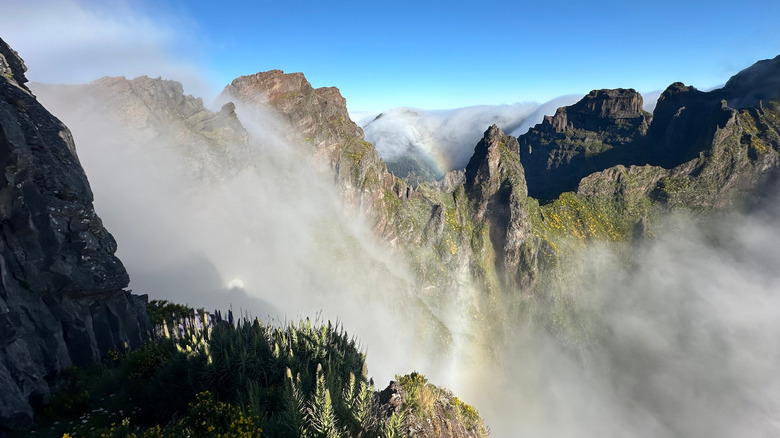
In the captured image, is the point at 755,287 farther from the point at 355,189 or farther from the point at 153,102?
the point at 153,102

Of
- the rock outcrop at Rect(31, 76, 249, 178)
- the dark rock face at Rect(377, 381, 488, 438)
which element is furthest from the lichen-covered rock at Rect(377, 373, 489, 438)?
the rock outcrop at Rect(31, 76, 249, 178)

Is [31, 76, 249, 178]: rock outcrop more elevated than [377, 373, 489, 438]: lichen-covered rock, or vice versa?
[31, 76, 249, 178]: rock outcrop

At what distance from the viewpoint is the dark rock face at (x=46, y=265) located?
519 inches

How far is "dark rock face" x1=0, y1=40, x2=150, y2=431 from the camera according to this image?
1319 cm

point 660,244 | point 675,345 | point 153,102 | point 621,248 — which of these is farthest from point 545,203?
Answer: point 153,102

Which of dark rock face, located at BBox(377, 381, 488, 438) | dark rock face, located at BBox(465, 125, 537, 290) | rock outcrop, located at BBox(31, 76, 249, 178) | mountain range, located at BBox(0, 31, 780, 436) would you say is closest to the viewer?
dark rock face, located at BBox(377, 381, 488, 438)

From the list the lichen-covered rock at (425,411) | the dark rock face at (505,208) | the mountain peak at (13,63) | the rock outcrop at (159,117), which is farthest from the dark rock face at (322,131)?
the lichen-covered rock at (425,411)

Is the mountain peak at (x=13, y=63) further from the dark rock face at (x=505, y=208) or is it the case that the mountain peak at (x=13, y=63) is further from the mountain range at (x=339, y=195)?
the dark rock face at (x=505, y=208)

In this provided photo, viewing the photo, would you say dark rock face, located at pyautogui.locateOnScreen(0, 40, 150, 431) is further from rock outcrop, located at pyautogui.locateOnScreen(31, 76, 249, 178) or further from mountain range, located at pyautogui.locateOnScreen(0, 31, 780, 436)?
rock outcrop, located at pyautogui.locateOnScreen(31, 76, 249, 178)

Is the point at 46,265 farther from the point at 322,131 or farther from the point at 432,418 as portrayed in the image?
the point at 322,131

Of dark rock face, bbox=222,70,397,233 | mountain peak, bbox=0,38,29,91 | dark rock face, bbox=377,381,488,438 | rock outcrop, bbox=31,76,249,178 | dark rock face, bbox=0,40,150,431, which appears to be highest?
dark rock face, bbox=222,70,397,233

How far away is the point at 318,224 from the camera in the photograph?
88750 millimetres

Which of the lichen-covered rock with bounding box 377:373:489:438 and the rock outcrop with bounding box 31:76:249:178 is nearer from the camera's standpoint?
the lichen-covered rock with bounding box 377:373:489:438

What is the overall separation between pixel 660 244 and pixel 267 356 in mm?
194142
